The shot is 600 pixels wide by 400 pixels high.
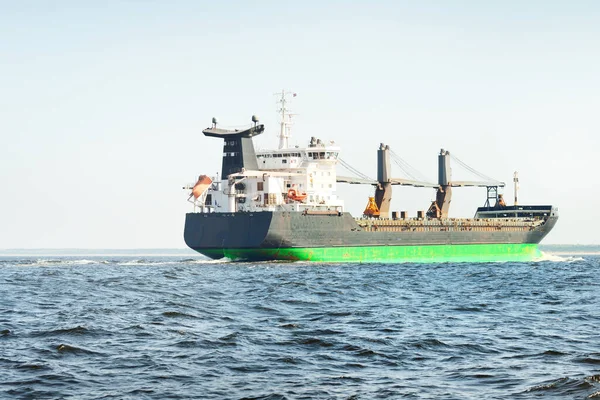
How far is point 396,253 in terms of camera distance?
7488 cm

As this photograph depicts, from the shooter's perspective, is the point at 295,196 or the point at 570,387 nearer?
the point at 570,387

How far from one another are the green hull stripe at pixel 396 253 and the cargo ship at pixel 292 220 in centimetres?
8

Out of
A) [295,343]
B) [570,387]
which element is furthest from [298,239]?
[570,387]

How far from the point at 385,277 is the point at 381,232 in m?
25.4

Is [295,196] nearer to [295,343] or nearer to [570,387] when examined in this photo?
[295,343]

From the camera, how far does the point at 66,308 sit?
27828 mm

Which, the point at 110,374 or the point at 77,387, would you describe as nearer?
the point at 77,387

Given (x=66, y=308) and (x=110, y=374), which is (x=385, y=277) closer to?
(x=66, y=308)

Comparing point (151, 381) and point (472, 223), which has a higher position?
point (472, 223)

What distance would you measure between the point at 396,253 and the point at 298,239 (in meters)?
15.0

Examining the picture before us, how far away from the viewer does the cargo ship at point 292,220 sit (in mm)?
62719

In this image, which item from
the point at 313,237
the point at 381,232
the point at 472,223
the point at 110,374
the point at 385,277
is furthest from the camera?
the point at 472,223

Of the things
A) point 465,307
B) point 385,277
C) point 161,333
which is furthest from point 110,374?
point 385,277

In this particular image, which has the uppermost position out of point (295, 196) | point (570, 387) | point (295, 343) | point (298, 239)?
point (295, 196)
